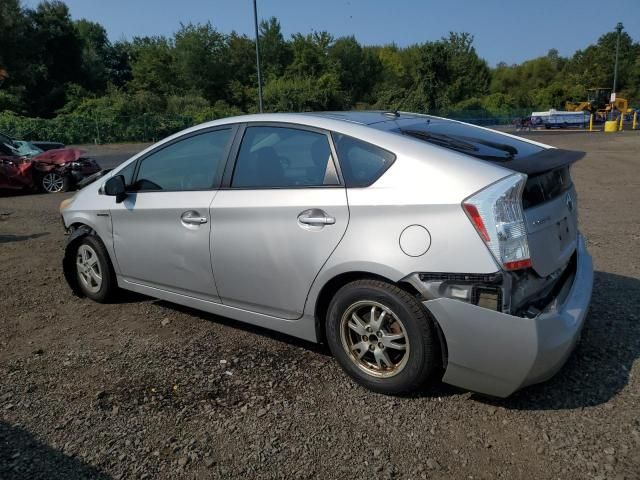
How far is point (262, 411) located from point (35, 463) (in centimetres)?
115

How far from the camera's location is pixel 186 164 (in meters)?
4.06

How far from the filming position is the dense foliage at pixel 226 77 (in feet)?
159

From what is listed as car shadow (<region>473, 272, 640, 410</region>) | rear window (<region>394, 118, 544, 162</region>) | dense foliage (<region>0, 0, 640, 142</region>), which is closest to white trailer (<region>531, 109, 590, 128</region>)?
dense foliage (<region>0, 0, 640, 142</region>)

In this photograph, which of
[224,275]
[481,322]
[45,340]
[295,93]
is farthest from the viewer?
[295,93]

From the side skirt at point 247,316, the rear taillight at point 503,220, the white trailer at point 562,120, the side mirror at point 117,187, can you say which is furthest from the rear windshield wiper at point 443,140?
the white trailer at point 562,120

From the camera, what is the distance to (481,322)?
271 cm

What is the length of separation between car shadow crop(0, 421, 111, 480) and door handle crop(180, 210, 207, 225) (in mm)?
1627

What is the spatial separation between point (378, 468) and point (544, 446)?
849 mm

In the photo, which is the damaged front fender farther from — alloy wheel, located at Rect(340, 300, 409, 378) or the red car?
the red car

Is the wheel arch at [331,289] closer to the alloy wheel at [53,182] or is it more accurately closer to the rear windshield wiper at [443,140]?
the rear windshield wiper at [443,140]

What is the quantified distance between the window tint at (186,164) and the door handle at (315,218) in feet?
2.95

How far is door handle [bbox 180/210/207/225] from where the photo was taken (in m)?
3.73

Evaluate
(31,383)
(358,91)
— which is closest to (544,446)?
(31,383)

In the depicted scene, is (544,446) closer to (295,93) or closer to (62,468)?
(62,468)
